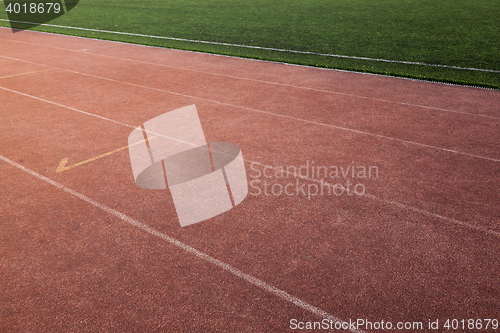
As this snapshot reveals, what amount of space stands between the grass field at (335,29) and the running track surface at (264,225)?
2.79 metres

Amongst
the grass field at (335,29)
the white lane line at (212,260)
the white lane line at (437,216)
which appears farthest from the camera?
the grass field at (335,29)

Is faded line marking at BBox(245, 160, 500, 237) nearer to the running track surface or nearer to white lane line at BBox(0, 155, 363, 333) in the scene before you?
the running track surface

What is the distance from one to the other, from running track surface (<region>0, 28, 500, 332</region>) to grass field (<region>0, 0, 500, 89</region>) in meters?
2.79

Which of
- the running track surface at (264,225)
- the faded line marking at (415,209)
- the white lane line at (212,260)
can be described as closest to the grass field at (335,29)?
the running track surface at (264,225)

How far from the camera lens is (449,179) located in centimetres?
572

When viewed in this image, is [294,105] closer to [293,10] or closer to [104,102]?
[104,102]

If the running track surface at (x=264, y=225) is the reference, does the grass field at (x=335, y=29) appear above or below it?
above

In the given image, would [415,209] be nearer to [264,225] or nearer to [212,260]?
[264,225]

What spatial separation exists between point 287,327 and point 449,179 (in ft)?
11.9

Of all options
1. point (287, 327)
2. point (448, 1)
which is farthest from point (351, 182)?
point (448, 1)

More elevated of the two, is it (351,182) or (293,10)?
(293,10)

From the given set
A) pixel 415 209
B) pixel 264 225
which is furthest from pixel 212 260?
pixel 415 209

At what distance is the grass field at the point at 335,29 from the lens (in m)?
11.5

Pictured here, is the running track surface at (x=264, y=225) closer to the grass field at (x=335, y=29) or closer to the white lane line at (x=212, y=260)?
the white lane line at (x=212, y=260)
